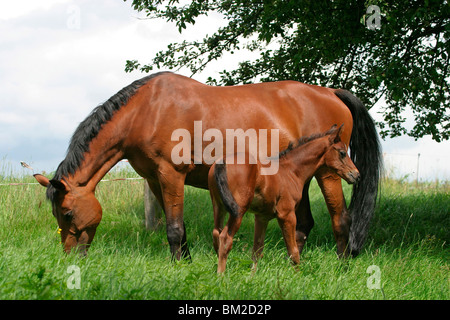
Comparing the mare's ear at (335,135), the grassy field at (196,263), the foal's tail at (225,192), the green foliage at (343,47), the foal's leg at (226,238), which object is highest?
the green foliage at (343,47)

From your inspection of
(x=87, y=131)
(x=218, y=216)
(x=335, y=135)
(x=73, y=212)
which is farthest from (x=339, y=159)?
(x=73, y=212)

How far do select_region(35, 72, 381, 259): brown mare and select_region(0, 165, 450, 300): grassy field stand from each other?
0.46 m

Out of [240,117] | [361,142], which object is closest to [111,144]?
[240,117]

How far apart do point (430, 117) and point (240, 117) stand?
4401mm

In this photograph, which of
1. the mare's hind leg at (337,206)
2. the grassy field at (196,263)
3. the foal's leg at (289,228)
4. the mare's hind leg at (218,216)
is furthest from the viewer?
the mare's hind leg at (337,206)

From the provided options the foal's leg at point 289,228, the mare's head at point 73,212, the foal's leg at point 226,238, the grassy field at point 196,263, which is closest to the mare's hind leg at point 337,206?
the grassy field at point 196,263

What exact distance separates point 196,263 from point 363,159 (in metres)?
3.43

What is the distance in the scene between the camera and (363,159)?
24.5 ft

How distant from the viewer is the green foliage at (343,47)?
25.6 feet

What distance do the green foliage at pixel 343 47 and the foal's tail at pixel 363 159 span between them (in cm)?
54

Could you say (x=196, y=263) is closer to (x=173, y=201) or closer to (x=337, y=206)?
(x=173, y=201)

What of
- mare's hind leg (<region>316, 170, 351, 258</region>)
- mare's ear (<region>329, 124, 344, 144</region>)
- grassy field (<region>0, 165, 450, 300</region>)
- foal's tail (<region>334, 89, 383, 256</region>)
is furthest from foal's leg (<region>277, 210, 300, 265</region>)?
foal's tail (<region>334, 89, 383, 256</region>)

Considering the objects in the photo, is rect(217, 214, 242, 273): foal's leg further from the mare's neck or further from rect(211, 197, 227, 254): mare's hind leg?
the mare's neck

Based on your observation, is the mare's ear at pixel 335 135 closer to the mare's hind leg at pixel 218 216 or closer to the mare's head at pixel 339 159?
the mare's head at pixel 339 159
